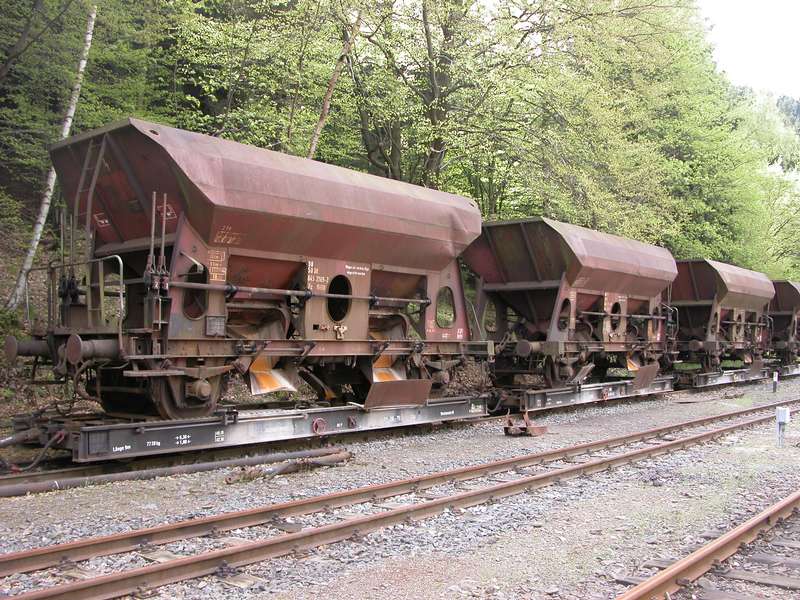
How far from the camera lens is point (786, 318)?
27188 mm

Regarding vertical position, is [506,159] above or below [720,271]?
above

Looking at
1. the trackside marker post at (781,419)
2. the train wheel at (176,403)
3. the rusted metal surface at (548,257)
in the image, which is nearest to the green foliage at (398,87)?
the rusted metal surface at (548,257)

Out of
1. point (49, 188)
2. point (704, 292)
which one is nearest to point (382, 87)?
point (49, 188)

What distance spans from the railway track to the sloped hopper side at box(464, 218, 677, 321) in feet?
16.5

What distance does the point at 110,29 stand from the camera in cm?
1692

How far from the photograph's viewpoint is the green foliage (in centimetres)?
1609

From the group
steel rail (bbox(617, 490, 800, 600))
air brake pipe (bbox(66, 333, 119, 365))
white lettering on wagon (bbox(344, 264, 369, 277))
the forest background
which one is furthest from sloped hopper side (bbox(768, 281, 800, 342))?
air brake pipe (bbox(66, 333, 119, 365))

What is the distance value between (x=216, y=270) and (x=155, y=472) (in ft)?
8.27

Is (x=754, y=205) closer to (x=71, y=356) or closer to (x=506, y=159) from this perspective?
(x=506, y=159)

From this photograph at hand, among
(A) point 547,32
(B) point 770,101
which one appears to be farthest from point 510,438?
A: (B) point 770,101

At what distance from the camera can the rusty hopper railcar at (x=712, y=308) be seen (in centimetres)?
2089

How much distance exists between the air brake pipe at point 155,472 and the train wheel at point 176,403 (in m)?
0.72

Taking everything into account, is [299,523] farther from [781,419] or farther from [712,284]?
[712,284]

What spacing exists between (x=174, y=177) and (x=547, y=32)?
501 inches
